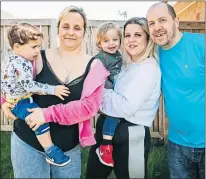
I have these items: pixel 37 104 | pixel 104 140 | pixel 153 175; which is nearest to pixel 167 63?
pixel 104 140

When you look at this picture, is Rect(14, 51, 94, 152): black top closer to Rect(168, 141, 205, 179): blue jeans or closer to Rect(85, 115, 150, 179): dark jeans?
Rect(85, 115, 150, 179): dark jeans

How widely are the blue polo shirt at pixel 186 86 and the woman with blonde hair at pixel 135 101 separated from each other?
0.24 feet

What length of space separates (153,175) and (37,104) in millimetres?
1771

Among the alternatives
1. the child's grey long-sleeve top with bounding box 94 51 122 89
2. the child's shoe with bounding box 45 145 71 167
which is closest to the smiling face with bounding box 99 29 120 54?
the child's grey long-sleeve top with bounding box 94 51 122 89

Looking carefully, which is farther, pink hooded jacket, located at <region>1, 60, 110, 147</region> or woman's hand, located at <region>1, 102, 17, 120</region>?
woman's hand, located at <region>1, 102, 17, 120</region>

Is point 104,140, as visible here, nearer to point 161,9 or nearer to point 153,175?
point 161,9

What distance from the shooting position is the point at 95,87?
1693 mm

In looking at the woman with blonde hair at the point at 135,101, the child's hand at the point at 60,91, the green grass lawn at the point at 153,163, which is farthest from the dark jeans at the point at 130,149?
the green grass lawn at the point at 153,163

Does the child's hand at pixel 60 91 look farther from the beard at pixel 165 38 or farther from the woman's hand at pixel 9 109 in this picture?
the beard at pixel 165 38

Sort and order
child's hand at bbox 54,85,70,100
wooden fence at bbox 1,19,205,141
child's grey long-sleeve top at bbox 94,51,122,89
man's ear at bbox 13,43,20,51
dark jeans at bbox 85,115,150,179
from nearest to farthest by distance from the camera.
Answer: child's hand at bbox 54,85,70,100, man's ear at bbox 13,43,20,51, dark jeans at bbox 85,115,150,179, child's grey long-sleeve top at bbox 94,51,122,89, wooden fence at bbox 1,19,205,141

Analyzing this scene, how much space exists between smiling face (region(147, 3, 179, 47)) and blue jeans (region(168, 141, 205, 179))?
673 millimetres

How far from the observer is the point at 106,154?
198 centimetres

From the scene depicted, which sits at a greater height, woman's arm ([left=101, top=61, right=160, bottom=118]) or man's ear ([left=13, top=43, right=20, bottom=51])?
man's ear ([left=13, top=43, right=20, bottom=51])

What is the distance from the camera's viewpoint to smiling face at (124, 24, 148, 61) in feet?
6.33
